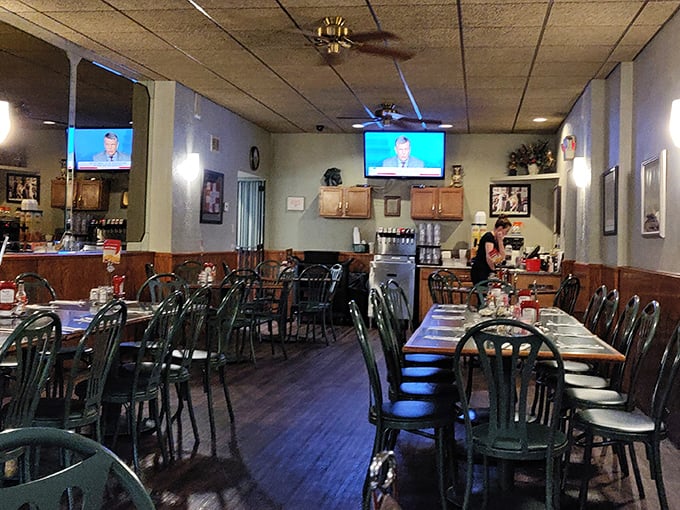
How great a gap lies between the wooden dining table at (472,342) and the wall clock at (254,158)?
6.02m

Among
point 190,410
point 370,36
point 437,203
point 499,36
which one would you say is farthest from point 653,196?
point 437,203

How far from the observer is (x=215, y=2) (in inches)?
199

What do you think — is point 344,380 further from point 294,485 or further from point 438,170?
point 438,170

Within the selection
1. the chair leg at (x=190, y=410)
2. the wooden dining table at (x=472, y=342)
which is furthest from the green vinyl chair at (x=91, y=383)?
the wooden dining table at (x=472, y=342)

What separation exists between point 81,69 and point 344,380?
387 cm

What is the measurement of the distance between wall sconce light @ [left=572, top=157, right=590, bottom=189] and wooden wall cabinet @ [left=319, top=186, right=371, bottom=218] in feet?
11.7

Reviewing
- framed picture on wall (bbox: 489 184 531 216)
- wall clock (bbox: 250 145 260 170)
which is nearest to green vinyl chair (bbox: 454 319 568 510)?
framed picture on wall (bbox: 489 184 531 216)

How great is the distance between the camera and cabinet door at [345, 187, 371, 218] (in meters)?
10.9

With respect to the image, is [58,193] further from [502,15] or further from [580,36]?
[580,36]

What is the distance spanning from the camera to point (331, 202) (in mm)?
11039

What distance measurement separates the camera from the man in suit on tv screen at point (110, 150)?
756 cm

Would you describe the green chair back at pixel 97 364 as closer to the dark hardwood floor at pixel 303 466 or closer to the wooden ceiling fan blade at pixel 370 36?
the dark hardwood floor at pixel 303 466

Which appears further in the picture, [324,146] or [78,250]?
[324,146]

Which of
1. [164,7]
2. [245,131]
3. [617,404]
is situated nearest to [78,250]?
[164,7]
